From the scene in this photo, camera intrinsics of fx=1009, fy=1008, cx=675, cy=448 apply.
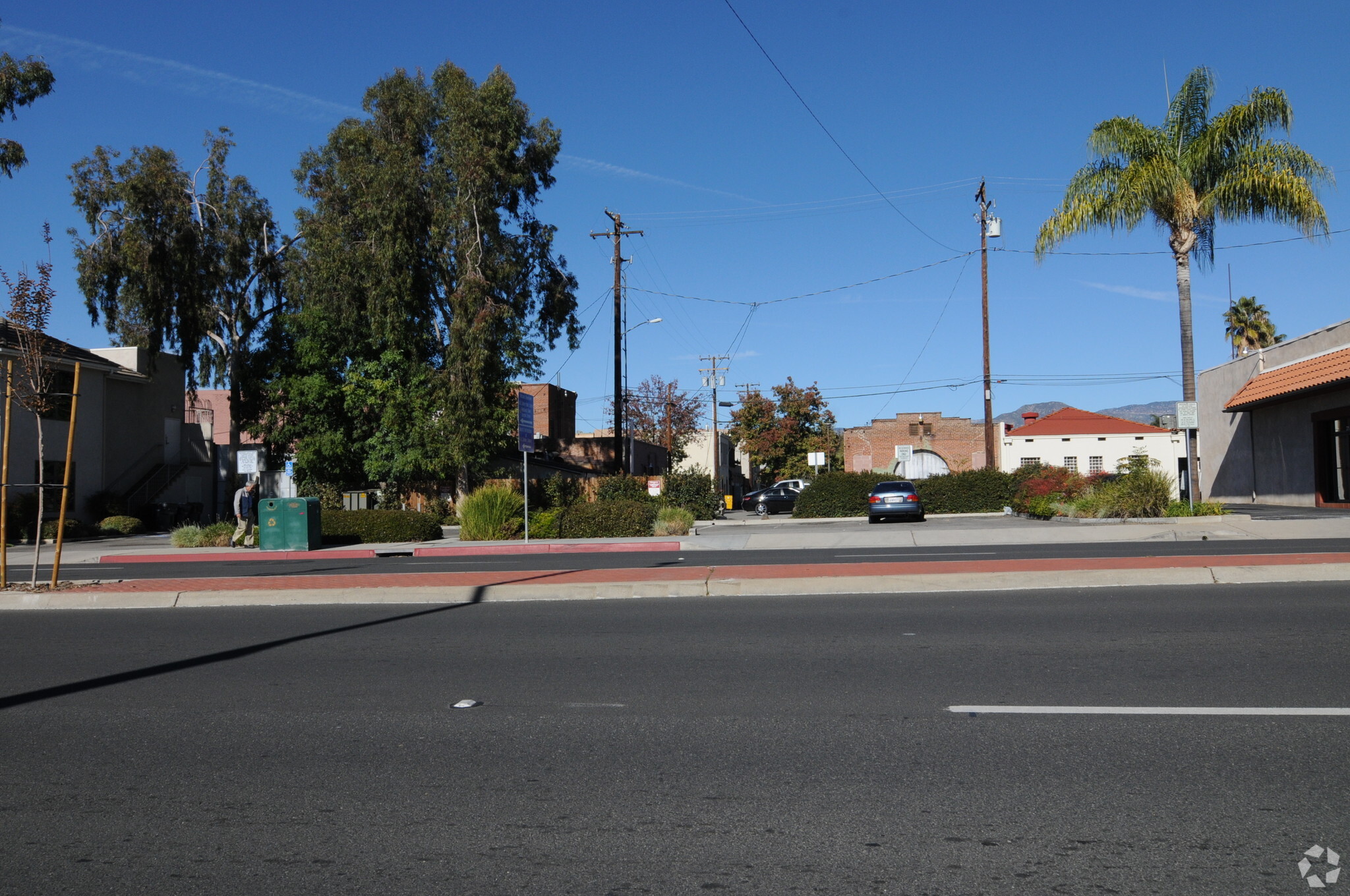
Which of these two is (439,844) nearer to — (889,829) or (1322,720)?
(889,829)

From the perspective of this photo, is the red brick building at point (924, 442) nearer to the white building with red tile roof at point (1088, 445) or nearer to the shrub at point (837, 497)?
the white building with red tile roof at point (1088, 445)

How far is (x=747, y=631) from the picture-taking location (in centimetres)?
935

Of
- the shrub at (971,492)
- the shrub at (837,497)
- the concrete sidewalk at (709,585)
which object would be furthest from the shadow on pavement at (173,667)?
the shrub at (971,492)

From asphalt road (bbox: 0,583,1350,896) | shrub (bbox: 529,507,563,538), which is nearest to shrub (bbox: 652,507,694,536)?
shrub (bbox: 529,507,563,538)

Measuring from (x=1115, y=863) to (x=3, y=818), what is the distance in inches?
198

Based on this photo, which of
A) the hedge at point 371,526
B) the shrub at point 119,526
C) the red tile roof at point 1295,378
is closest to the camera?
the red tile roof at point 1295,378

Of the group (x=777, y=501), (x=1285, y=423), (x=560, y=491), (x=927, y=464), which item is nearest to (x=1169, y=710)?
(x=1285, y=423)

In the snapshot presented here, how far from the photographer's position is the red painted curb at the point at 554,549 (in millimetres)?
23094

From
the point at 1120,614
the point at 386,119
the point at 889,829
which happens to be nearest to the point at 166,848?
the point at 889,829

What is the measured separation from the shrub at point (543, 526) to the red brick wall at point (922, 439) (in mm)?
49467

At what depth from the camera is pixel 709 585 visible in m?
12.3

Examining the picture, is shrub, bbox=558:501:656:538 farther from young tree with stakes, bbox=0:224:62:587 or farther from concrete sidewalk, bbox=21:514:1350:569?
young tree with stakes, bbox=0:224:62:587

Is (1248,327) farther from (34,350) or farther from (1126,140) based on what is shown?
(34,350)

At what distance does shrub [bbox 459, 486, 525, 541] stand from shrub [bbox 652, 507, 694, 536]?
3.78 meters
